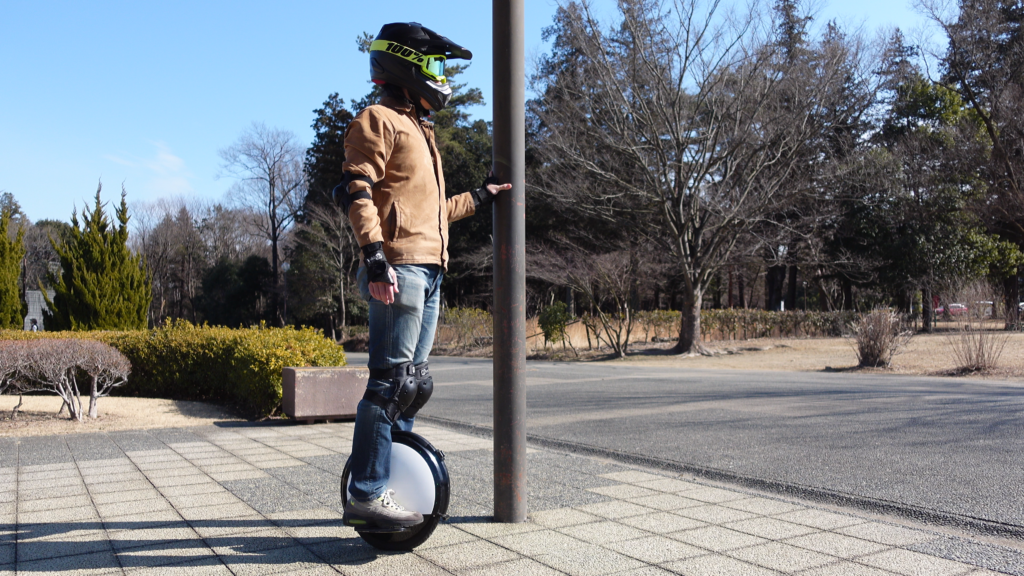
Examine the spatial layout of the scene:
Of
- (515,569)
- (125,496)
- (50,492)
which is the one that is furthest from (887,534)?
(50,492)

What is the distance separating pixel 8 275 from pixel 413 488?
1560 cm

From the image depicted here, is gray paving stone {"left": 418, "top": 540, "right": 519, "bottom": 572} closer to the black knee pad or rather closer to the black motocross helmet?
the black knee pad

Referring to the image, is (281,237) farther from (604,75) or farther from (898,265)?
(898,265)

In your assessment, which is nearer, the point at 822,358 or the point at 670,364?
the point at 670,364

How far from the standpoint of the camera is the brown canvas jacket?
9.75 feet

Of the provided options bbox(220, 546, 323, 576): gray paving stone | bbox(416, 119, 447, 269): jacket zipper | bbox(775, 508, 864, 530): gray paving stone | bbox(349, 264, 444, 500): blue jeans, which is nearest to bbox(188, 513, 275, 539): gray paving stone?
bbox(220, 546, 323, 576): gray paving stone

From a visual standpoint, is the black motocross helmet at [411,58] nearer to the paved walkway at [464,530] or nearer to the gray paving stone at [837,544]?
the paved walkway at [464,530]

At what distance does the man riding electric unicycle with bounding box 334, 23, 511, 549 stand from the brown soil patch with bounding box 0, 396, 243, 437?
5.49 m

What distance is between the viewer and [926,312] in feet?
90.6

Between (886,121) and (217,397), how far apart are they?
100ft

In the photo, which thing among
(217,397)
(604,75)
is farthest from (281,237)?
(217,397)

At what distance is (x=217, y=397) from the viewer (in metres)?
9.75

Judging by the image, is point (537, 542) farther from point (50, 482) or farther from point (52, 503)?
point (50, 482)

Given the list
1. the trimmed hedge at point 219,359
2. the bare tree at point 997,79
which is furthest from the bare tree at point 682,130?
the trimmed hedge at point 219,359
